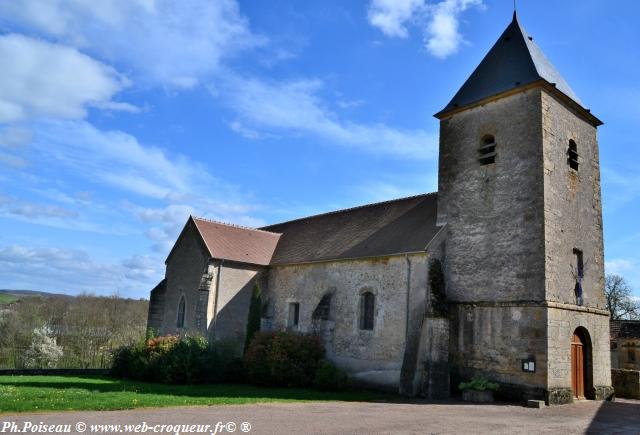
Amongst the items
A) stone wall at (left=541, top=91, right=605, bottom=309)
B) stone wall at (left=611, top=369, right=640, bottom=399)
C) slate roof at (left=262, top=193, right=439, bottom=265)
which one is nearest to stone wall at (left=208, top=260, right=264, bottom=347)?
slate roof at (left=262, top=193, right=439, bottom=265)

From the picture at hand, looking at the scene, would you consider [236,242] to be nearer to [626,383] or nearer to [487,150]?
[487,150]

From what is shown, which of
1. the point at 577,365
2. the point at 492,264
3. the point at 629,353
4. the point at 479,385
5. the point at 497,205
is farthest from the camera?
the point at 629,353

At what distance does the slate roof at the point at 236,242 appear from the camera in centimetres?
2545

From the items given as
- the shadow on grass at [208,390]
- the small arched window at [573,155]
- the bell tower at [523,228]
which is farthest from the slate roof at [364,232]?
the shadow on grass at [208,390]

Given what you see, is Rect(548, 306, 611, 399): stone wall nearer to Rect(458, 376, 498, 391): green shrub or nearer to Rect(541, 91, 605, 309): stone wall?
Rect(541, 91, 605, 309): stone wall

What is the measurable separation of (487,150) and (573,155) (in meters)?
3.25

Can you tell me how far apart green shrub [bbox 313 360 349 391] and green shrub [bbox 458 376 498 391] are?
417 centimetres

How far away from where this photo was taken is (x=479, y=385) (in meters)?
16.8

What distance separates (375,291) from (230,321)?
26.0 ft

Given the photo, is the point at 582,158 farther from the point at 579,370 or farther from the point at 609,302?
the point at 609,302

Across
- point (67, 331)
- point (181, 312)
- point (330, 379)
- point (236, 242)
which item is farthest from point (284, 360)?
point (67, 331)

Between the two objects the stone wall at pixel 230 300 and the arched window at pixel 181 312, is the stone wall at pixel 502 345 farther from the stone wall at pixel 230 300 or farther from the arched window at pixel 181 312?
the arched window at pixel 181 312

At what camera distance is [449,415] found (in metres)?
13.0

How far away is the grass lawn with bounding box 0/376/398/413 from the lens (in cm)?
1235
